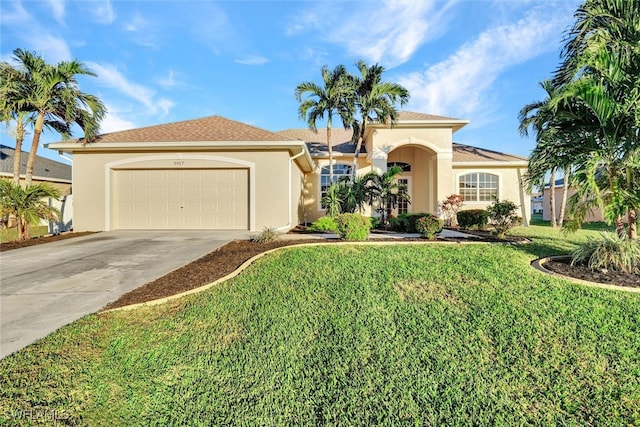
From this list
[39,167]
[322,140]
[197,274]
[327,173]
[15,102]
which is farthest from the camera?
[322,140]

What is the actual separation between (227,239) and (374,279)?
19.0ft

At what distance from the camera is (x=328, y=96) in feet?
40.7

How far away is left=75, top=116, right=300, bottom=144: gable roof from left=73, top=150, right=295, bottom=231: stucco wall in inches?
21.9

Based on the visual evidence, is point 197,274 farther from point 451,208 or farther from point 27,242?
point 451,208

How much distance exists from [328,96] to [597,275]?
10611 millimetres

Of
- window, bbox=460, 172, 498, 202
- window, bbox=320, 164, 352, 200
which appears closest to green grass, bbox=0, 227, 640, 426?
window, bbox=320, 164, 352, 200

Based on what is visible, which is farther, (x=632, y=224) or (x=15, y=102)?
(x=15, y=102)

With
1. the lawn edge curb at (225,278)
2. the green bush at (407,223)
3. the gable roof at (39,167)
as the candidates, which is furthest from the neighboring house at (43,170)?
the green bush at (407,223)

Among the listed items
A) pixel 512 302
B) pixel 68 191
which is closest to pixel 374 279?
pixel 512 302

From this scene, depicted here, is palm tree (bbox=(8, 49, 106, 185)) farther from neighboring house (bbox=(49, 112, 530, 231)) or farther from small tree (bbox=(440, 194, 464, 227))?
small tree (bbox=(440, 194, 464, 227))

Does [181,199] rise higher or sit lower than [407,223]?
higher

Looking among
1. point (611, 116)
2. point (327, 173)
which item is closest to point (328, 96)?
point (327, 173)

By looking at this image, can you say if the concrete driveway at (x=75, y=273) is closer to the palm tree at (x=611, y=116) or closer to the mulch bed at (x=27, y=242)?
the mulch bed at (x=27, y=242)

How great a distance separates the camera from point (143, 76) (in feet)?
41.2
